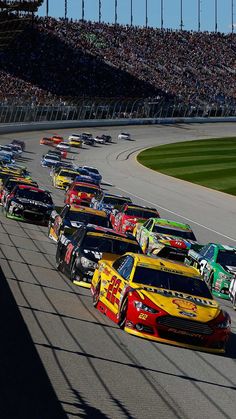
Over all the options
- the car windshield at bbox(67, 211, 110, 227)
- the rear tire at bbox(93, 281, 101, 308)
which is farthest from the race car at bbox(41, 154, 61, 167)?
the rear tire at bbox(93, 281, 101, 308)

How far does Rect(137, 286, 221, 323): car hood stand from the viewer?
1436cm

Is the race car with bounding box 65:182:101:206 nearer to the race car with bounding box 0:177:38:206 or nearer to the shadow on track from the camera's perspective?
the race car with bounding box 0:177:38:206

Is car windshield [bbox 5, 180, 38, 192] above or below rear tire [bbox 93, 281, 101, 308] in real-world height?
below

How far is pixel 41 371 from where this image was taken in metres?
11.3

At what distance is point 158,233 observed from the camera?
2661 centimetres

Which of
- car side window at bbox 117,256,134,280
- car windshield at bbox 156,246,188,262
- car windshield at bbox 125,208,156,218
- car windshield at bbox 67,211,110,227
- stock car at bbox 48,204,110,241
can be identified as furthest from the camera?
car windshield at bbox 125,208,156,218

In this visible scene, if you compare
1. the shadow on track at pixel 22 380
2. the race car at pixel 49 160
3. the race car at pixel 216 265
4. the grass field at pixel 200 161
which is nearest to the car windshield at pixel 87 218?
the race car at pixel 216 265

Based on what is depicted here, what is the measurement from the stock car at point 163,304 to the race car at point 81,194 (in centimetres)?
2132

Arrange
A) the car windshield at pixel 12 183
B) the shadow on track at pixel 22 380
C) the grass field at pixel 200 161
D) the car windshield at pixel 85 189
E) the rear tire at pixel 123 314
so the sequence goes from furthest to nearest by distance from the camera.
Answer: the grass field at pixel 200 161 < the car windshield at pixel 85 189 < the car windshield at pixel 12 183 < the rear tire at pixel 123 314 < the shadow on track at pixel 22 380

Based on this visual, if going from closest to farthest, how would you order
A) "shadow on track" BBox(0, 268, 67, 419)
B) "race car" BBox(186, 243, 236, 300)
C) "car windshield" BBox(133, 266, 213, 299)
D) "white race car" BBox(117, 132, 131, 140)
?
1. "shadow on track" BBox(0, 268, 67, 419)
2. "car windshield" BBox(133, 266, 213, 299)
3. "race car" BBox(186, 243, 236, 300)
4. "white race car" BBox(117, 132, 131, 140)

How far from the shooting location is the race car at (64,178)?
49188mm

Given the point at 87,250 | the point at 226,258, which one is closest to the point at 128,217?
the point at 226,258

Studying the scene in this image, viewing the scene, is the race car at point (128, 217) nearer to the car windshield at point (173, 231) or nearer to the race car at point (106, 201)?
the race car at point (106, 201)

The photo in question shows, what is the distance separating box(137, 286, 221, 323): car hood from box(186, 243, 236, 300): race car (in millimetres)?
6377
